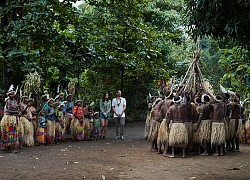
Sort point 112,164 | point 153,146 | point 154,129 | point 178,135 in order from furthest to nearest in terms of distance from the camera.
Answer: point 153,146 → point 154,129 → point 178,135 → point 112,164

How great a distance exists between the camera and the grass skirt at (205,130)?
7.97 meters

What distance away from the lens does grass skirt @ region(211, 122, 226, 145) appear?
25.8 feet

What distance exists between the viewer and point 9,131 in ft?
27.0

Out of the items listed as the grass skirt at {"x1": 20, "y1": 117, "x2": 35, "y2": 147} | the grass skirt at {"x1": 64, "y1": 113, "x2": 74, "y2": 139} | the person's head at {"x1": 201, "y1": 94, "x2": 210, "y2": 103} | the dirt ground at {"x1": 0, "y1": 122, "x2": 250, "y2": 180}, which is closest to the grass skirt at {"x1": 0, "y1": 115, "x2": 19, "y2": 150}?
the dirt ground at {"x1": 0, "y1": 122, "x2": 250, "y2": 180}

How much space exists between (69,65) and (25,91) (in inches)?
66.6

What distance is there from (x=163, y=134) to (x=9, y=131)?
11.7ft

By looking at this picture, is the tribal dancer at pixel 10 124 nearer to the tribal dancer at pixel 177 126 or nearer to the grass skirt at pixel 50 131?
the grass skirt at pixel 50 131

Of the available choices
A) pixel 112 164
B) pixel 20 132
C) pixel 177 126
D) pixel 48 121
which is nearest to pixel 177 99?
pixel 177 126

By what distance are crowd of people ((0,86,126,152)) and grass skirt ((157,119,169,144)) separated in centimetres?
316

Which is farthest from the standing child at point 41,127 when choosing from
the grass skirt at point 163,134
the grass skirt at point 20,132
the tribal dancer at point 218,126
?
the tribal dancer at point 218,126

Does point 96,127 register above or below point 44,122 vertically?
below

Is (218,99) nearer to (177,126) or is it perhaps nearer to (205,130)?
(205,130)

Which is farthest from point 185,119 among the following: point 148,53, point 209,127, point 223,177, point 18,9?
point 18,9

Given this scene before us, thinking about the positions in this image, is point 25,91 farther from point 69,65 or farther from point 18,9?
point 18,9
